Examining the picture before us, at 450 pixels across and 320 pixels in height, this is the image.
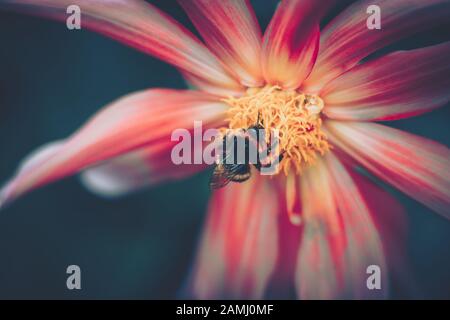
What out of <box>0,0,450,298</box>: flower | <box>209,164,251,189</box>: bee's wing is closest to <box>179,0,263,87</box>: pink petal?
<box>0,0,450,298</box>: flower

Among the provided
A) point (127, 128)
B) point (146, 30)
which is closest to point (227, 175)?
point (127, 128)

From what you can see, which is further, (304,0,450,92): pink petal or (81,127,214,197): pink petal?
(81,127,214,197): pink petal

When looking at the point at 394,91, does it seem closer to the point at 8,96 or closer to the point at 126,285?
the point at 126,285

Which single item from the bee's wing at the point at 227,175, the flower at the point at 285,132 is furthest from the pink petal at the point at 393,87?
the bee's wing at the point at 227,175

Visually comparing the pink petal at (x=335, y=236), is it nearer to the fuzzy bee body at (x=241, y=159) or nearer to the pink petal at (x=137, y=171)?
the fuzzy bee body at (x=241, y=159)

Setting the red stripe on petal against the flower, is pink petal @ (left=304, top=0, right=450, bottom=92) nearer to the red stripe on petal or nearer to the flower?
the flower
